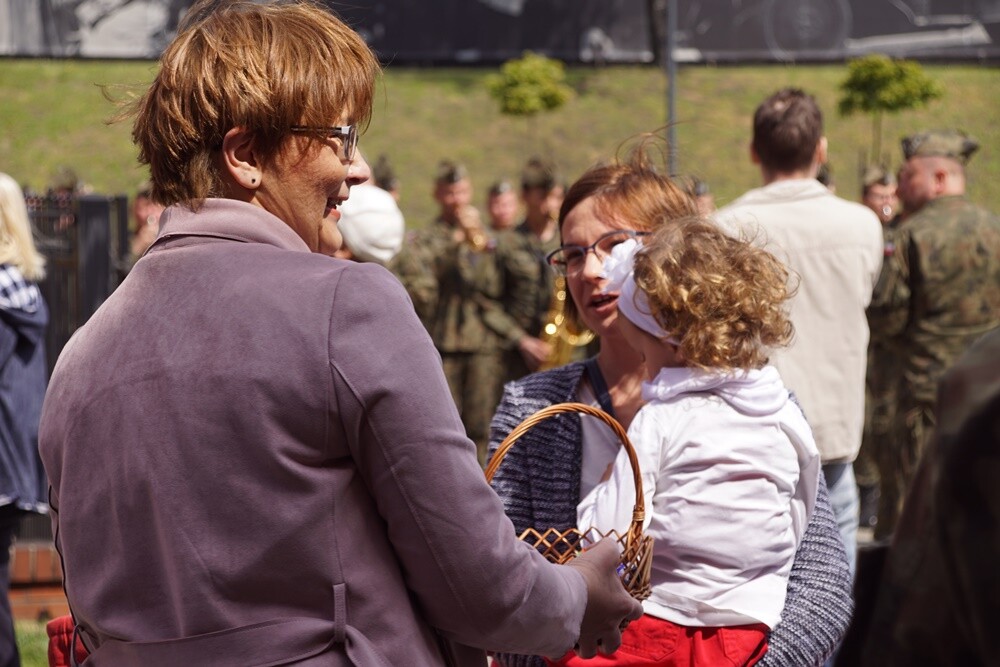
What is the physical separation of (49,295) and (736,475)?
5295 millimetres

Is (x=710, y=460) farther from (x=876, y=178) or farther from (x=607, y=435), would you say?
(x=876, y=178)

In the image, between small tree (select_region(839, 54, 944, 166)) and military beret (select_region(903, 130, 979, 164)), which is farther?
small tree (select_region(839, 54, 944, 166))

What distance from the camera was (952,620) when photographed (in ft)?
3.52

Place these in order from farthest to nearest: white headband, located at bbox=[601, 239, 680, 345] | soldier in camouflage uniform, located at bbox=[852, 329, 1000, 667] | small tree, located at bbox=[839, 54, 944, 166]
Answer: small tree, located at bbox=[839, 54, 944, 166], white headband, located at bbox=[601, 239, 680, 345], soldier in camouflage uniform, located at bbox=[852, 329, 1000, 667]

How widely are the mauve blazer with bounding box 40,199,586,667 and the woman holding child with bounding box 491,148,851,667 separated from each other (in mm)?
768

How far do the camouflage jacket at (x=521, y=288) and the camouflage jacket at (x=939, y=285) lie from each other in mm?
3066

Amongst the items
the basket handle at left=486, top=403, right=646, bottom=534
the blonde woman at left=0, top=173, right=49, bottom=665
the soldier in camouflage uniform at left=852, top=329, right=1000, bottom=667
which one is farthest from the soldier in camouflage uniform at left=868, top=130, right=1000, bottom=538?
the soldier in camouflage uniform at left=852, top=329, right=1000, bottom=667

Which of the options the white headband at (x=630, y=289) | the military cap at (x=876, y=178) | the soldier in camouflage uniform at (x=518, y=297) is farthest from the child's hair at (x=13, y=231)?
the military cap at (x=876, y=178)

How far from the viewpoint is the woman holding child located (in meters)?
2.47

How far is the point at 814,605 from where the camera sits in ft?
8.18

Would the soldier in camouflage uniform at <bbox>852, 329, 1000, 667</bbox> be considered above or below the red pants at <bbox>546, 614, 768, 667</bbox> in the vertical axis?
above

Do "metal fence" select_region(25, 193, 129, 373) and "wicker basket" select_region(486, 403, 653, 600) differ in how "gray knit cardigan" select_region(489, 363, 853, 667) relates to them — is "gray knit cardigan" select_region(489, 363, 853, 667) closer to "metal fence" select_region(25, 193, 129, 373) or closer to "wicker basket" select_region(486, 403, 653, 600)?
"wicker basket" select_region(486, 403, 653, 600)

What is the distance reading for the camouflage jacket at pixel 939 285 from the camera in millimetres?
7238

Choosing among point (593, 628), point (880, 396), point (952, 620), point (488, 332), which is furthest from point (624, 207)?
point (488, 332)
